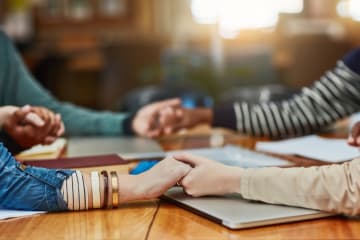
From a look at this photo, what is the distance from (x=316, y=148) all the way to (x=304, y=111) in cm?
30

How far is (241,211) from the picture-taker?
0.91 m

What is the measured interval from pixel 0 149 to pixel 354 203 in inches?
20.7

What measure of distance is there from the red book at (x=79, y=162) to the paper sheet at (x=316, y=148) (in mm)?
413

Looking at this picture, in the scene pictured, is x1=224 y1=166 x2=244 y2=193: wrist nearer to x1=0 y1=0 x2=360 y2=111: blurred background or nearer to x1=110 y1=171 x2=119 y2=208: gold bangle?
x1=110 y1=171 x2=119 y2=208: gold bangle

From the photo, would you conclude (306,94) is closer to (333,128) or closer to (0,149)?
(333,128)

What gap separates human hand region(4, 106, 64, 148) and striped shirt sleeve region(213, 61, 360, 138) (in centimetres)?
57

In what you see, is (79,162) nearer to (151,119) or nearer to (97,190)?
(97,190)

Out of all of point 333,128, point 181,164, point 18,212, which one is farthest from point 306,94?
point 18,212

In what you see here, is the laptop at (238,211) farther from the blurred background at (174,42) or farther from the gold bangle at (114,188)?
the blurred background at (174,42)

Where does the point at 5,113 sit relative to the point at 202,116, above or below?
above

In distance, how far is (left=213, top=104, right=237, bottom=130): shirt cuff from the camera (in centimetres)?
179

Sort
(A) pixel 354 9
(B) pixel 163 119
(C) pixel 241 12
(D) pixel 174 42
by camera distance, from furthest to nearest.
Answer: (A) pixel 354 9 → (D) pixel 174 42 → (C) pixel 241 12 → (B) pixel 163 119

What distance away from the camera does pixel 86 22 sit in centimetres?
596

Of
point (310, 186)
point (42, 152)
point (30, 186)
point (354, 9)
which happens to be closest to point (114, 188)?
point (30, 186)
